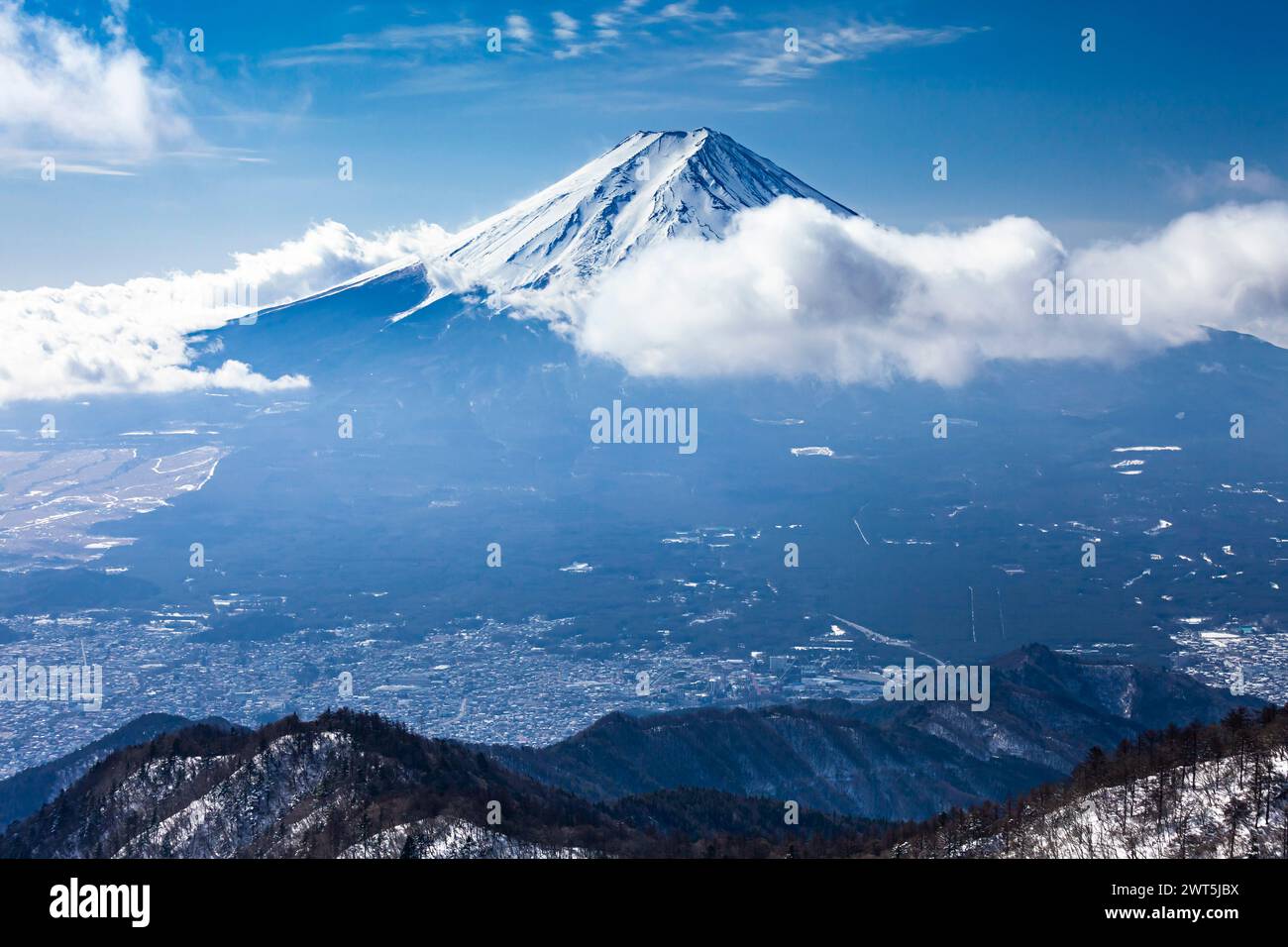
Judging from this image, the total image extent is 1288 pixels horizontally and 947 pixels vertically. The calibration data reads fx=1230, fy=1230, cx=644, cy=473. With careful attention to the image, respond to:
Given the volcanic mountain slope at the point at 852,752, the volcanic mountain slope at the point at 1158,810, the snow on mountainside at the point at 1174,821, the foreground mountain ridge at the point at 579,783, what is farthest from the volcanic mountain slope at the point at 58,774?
the snow on mountainside at the point at 1174,821

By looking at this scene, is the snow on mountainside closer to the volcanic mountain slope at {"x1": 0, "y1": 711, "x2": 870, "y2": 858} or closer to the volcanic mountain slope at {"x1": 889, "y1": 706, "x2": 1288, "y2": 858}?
the volcanic mountain slope at {"x1": 889, "y1": 706, "x2": 1288, "y2": 858}

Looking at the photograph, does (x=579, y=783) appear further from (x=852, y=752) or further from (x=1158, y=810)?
(x=1158, y=810)

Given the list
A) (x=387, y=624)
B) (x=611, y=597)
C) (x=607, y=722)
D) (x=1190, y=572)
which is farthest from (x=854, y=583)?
(x=607, y=722)

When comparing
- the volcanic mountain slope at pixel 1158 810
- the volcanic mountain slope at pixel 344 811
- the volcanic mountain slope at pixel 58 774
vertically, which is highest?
the volcanic mountain slope at pixel 1158 810

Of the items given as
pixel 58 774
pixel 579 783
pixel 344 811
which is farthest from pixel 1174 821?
pixel 58 774

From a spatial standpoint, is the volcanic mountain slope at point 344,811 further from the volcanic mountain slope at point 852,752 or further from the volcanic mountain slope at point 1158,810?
the volcanic mountain slope at point 852,752

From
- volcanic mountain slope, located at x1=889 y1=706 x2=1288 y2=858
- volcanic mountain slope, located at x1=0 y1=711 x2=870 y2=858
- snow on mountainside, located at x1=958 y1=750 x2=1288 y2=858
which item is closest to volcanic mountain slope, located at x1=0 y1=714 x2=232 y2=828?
volcanic mountain slope, located at x1=0 y1=711 x2=870 y2=858

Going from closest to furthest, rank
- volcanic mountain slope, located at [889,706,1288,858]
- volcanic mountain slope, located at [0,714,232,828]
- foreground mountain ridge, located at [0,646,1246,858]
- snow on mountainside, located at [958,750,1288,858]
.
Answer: snow on mountainside, located at [958,750,1288,858] < volcanic mountain slope, located at [889,706,1288,858] < foreground mountain ridge, located at [0,646,1246,858] < volcanic mountain slope, located at [0,714,232,828]
